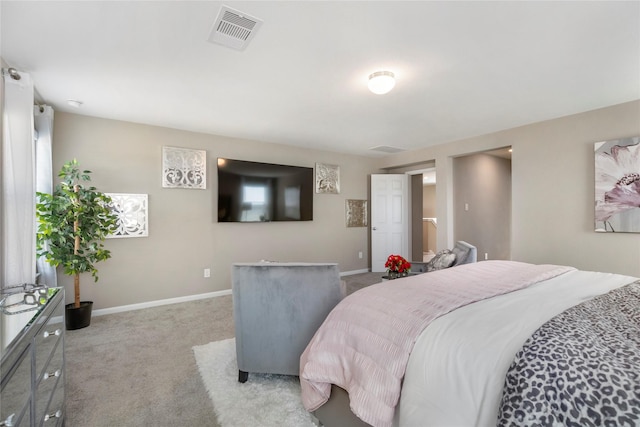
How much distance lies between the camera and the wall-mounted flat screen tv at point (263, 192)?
4250 mm

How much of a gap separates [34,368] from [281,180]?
12.6 feet

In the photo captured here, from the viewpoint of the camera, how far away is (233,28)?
186 centimetres

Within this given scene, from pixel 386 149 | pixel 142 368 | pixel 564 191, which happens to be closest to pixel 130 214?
pixel 142 368

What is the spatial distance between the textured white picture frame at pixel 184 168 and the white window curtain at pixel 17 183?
159 cm

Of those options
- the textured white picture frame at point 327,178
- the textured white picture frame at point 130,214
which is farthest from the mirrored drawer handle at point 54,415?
the textured white picture frame at point 327,178

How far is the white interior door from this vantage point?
5801 millimetres

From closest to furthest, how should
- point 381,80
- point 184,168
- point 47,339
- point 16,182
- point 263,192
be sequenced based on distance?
point 47,339, point 16,182, point 381,80, point 184,168, point 263,192

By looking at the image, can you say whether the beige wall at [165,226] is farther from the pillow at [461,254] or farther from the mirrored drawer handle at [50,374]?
the pillow at [461,254]

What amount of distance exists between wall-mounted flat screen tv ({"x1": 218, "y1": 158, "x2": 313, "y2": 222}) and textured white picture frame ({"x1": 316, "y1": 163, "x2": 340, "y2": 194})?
0.26 meters

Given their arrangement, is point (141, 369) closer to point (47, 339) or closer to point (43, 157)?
point (47, 339)

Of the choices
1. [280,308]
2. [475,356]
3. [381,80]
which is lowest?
[280,308]

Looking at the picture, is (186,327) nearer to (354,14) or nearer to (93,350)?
(93,350)

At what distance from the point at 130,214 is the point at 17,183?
1.42 m

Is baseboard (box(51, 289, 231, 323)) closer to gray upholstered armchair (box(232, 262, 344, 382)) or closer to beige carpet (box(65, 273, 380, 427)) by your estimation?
beige carpet (box(65, 273, 380, 427))
